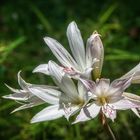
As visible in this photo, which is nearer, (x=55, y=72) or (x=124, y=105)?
(x=124, y=105)

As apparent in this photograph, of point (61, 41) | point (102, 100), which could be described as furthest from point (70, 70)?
point (61, 41)

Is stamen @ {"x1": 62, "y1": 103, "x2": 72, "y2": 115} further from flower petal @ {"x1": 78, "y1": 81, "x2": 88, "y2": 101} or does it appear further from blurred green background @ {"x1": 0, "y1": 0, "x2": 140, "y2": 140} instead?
blurred green background @ {"x1": 0, "y1": 0, "x2": 140, "y2": 140}

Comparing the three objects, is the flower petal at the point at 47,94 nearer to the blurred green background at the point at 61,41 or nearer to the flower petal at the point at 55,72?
the flower petal at the point at 55,72

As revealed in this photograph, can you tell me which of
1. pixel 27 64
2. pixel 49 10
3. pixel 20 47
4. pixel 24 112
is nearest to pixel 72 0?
pixel 49 10

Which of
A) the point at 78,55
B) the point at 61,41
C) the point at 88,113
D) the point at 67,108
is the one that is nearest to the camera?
the point at 88,113

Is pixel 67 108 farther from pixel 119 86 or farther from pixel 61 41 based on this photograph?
pixel 61 41

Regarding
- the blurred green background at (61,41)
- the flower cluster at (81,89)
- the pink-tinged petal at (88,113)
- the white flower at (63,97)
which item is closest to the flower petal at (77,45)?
the flower cluster at (81,89)
